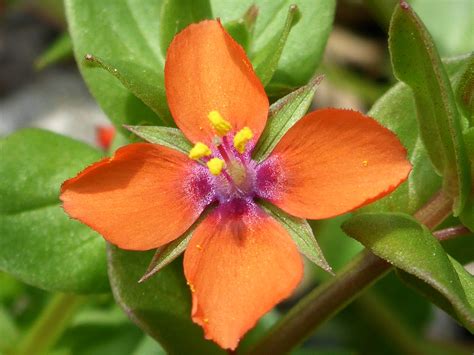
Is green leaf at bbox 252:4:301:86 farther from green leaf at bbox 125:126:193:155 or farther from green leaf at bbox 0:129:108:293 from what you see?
green leaf at bbox 0:129:108:293

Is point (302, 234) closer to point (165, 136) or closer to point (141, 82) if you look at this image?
point (165, 136)

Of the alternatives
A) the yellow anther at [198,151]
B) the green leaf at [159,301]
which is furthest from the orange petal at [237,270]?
the green leaf at [159,301]

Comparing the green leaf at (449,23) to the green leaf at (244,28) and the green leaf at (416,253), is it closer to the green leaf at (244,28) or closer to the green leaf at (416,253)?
the green leaf at (244,28)

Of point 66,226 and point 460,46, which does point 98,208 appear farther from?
point 460,46

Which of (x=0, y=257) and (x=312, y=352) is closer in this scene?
(x=0, y=257)

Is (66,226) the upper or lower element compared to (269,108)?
lower

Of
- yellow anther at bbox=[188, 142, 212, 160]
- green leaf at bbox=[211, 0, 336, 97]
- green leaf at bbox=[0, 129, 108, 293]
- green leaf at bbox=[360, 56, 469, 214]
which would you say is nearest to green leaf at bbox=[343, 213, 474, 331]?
green leaf at bbox=[360, 56, 469, 214]

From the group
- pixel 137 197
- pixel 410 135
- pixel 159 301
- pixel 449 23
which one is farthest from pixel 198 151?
pixel 449 23

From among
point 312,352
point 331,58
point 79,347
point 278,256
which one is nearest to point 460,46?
point 331,58
